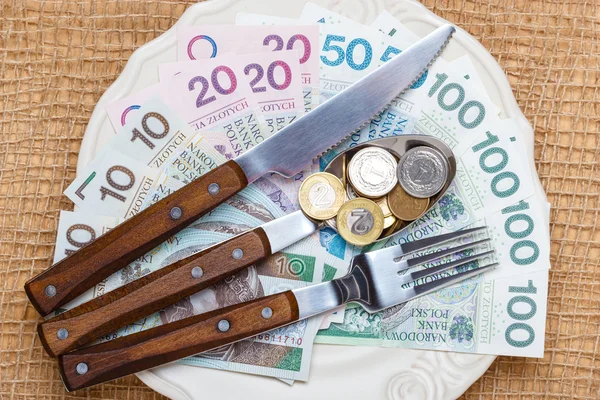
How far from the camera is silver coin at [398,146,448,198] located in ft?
2.56

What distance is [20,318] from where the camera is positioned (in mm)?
802

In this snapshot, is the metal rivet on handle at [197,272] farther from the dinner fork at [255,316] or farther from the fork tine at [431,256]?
the fork tine at [431,256]

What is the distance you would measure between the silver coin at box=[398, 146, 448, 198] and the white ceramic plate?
10 cm

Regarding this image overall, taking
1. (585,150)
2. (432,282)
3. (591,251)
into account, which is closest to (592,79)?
(585,150)

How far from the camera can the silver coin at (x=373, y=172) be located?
2.57 ft

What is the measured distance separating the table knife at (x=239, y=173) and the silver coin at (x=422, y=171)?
2.5 inches

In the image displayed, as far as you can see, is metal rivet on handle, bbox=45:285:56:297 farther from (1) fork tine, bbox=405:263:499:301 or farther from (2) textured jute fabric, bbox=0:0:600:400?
(1) fork tine, bbox=405:263:499:301

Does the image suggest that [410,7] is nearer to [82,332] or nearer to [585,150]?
[585,150]

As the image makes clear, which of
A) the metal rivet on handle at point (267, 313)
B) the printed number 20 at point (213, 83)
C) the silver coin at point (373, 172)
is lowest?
the metal rivet on handle at point (267, 313)

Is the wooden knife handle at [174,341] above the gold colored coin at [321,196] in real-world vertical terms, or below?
below

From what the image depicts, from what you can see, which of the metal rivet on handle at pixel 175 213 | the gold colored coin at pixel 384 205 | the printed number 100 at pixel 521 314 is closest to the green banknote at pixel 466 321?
the printed number 100 at pixel 521 314

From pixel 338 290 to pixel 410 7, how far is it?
331mm

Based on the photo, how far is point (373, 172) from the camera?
0.79 m

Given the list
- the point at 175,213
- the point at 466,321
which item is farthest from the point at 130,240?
the point at 466,321
